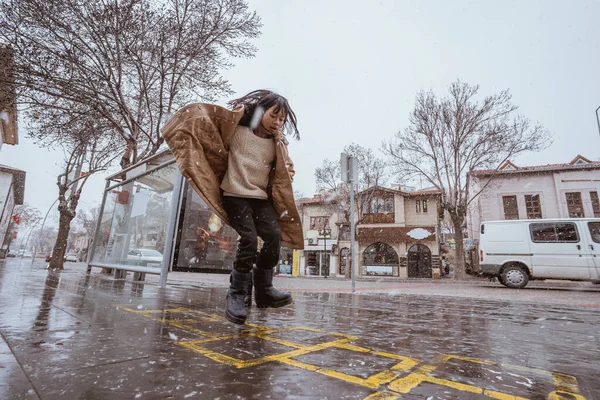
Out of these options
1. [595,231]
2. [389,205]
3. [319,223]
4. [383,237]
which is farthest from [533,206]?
[319,223]

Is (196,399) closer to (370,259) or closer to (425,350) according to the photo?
(425,350)

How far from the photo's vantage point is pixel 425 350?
60.8 inches

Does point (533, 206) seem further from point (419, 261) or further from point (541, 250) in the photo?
point (541, 250)

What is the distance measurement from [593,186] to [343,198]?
60.1ft

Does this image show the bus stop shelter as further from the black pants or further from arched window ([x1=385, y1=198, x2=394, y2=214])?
arched window ([x1=385, y1=198, x2=394, y2=214])

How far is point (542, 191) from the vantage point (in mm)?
24094

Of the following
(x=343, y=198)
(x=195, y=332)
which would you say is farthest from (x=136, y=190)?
(x=343, y=198)

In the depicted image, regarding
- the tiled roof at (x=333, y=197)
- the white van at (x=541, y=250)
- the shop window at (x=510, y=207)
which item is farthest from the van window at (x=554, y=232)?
the tiled roof at (x=333, y=197)

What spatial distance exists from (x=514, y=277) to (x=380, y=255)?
752 inches

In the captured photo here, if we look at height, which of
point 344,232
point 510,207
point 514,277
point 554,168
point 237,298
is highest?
point 554,168

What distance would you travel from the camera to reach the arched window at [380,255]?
1131 inches

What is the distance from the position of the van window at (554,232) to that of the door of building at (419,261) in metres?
17.8

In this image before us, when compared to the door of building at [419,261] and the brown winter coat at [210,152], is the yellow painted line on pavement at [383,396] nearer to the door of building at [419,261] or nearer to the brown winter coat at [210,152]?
the brown winter coat at [210,152]

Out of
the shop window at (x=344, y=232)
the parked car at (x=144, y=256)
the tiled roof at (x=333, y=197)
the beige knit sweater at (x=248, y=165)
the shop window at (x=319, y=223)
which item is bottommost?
the parked car at (x=144, y=256)
